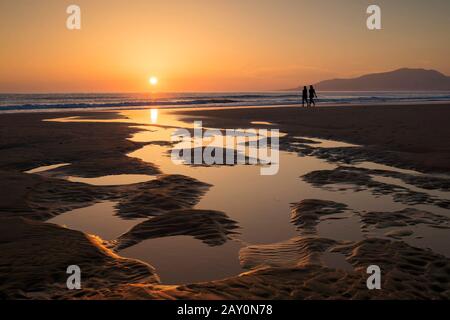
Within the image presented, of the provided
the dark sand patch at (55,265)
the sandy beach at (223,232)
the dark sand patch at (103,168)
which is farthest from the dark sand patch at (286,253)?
the dark sand patch at (103,168)

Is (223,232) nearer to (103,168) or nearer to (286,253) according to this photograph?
(286,253)

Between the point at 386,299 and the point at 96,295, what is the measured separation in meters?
3.20

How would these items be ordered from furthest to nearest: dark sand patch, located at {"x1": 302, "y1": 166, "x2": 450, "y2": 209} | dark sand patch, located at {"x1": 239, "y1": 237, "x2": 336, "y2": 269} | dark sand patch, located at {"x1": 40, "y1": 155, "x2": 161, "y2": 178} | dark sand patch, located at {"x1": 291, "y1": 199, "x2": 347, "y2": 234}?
dark sand patch, located at {"x1": 40, "y1": 155, "x2": 161, "y2": 178}
dark sand patch, located at {"x1": 302, "y1": 166, "x2": 450, "y2": 209}
dark sand patch, located at {"x1": 291, "y1": 199, "x2": 347, "y2": 234}
dark sand patch, located at {"x1": 239, "y1": 237, "x2": 336, "y2": 269}

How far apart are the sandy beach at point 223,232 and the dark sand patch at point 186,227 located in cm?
2

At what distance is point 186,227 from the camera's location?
654 centimetres

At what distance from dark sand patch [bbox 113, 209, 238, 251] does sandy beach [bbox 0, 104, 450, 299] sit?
2 centimetres

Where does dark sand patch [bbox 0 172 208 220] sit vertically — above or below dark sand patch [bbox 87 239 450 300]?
above

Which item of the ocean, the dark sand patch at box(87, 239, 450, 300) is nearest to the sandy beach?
the dark sand patch at box(87, 239, 450, 300)

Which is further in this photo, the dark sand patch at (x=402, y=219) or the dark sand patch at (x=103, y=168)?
the dark sand patch at (x=103, y=168)

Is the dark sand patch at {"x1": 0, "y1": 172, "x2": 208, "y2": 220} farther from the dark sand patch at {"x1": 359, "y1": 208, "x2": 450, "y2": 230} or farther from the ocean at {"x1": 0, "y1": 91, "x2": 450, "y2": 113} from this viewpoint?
the ocean at {"x1": 0, "y1": 91, "x2": 450, "y2": 113}

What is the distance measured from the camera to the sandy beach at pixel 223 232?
439 centimetres

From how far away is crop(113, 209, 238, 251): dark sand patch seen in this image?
601 centimetres

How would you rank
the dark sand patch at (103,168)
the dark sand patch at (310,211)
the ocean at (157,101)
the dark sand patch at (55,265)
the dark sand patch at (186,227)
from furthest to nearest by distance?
the ocean at (157,101) < the dark sand patch at (103,168) < the dark sand patch at (310,211) < the dark sand patch at (186,227) < the dark sand patch at (55,265)

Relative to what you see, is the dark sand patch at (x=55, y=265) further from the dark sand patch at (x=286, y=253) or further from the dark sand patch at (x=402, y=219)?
the dark sand patch at (x=402, y=219)
